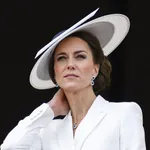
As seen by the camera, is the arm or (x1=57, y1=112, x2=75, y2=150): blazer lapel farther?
(x1=57, y1=112, x2=75, y2=150): blazer lapel

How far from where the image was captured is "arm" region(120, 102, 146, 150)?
2143mm

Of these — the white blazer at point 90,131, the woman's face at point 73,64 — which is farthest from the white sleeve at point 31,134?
the woman's face at point 73,64

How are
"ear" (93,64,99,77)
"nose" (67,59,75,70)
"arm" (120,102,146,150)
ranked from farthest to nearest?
"ear" (93,64,99,77) → "nose" (67,59,75,70) → "arm" (120,102,146,150)

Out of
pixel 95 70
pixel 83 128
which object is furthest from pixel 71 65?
pixel 83 128

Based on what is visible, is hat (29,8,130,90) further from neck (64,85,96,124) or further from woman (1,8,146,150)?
neck (64,85,96,124)

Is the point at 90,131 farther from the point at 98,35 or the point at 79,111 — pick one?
the point at 98,35

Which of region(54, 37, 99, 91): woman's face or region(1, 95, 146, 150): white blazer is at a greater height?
region(54, 37, 99, 91): woman's face

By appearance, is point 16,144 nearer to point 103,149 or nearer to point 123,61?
point 103,149

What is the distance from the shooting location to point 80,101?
2.35 metres

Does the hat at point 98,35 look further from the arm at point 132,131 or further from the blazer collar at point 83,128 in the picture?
the arm at point 132,131

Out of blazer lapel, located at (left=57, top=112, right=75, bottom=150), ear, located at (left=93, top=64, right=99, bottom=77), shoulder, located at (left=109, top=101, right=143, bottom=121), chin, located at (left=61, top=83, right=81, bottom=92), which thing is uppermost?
ear, located at (left=93, top=64, right=99, bottom=77)

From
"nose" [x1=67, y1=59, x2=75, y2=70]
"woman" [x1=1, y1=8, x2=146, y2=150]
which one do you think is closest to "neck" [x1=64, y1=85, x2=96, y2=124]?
"woman" [x1=1, y1=8, x2=146, y2=150]

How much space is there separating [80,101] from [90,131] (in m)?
A: 0.14

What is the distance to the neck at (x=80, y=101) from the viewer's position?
2.34 meters
